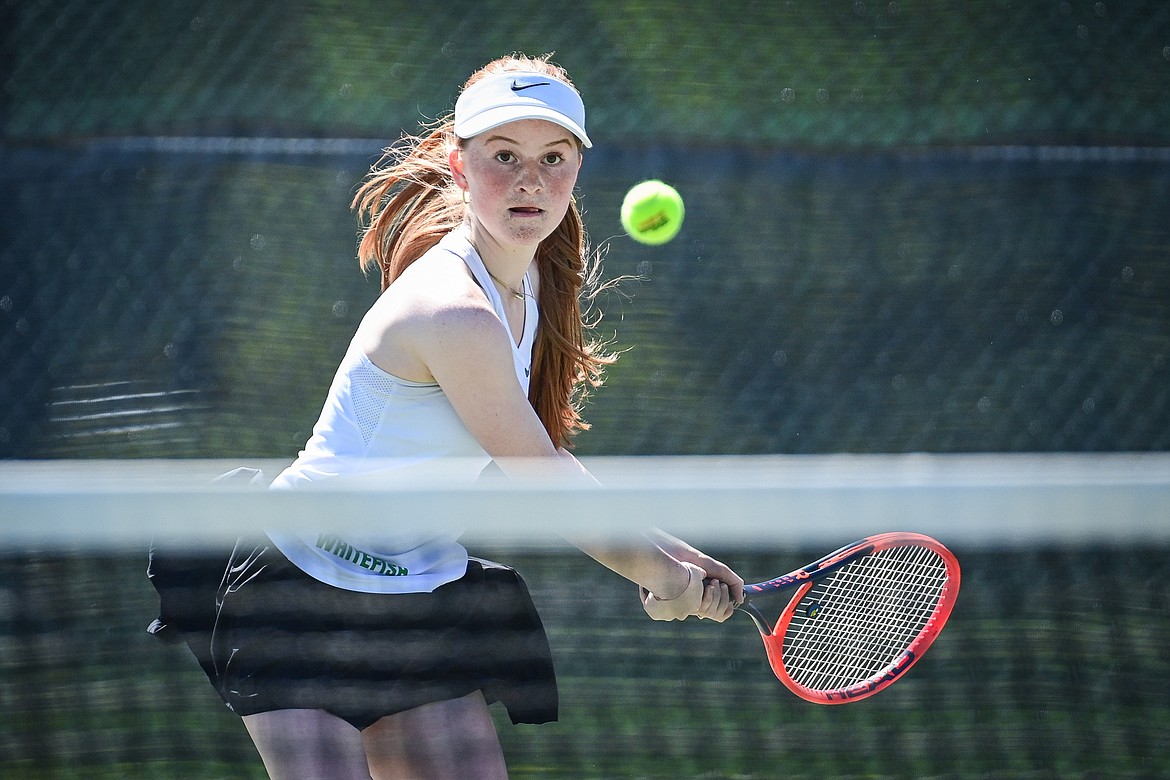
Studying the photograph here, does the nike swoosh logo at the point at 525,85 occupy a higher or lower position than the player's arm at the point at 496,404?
higher

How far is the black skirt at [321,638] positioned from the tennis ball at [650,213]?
1.77m

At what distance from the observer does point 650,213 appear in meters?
3.29

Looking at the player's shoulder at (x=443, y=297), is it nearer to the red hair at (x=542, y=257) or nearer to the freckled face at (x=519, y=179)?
the freckled face at (x=519, y=179)

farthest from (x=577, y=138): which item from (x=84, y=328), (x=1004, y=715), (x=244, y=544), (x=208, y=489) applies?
(x=84, y=328)

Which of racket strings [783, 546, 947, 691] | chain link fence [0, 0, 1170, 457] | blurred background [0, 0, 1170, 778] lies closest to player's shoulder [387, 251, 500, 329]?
racket strings [783, 546, 947, 691]

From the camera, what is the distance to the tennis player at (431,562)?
1508mm

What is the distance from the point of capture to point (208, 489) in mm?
1102

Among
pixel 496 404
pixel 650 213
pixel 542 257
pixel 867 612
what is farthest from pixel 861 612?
pixel 650 213

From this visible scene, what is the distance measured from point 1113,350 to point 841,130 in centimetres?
130

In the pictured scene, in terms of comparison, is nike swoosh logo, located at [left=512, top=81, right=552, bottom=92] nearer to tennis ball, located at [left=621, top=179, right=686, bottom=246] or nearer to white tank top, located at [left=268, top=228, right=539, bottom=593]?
white tank top, located at [left=268, top=228, right=539, bottom=593]

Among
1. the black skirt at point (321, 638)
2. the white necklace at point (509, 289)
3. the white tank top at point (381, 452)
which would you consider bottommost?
the black skirt at point (321, 638)

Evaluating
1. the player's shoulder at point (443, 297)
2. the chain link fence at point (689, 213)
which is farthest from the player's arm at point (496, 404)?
the chain link fence at point (689, 213)

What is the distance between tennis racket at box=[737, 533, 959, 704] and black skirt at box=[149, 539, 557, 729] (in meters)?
0.40

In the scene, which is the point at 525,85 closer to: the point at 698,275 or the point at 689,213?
the point at 698,275
